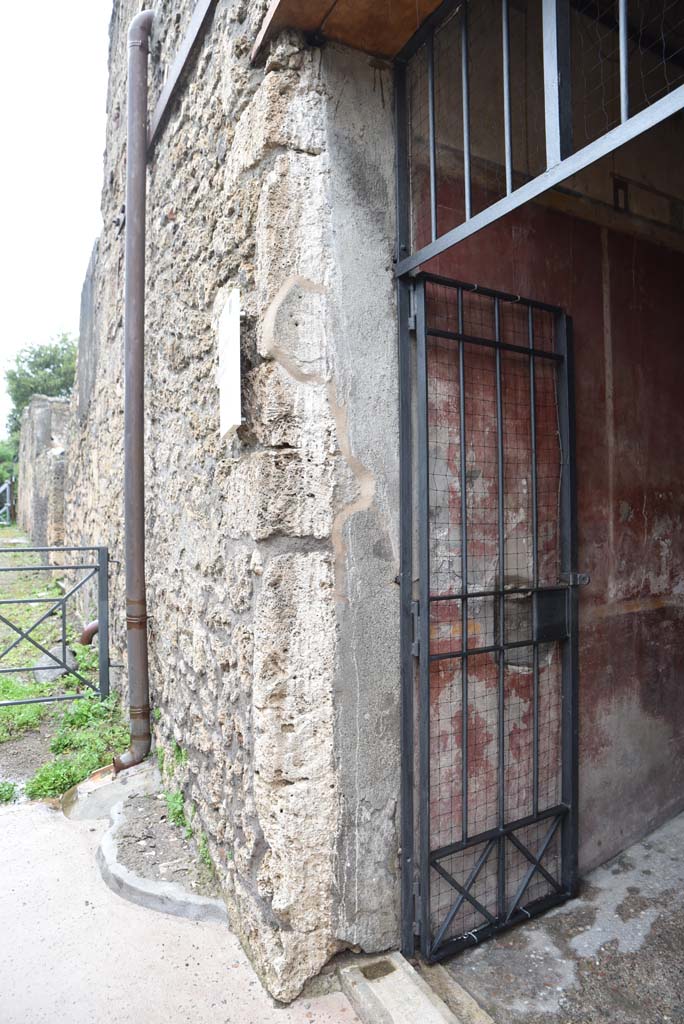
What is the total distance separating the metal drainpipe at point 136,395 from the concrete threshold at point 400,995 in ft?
6.20

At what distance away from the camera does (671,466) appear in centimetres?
334

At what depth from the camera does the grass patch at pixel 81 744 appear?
3479mm

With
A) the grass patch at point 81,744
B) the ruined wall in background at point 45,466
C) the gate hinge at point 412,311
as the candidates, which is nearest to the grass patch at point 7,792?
the grass patch at point 81,744

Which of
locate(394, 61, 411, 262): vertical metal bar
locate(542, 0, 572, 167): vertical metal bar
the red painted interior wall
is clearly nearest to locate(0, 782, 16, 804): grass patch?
the red painted interior wall

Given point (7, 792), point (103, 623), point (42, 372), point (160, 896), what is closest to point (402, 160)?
point (160, 896)

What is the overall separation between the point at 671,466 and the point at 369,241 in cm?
202

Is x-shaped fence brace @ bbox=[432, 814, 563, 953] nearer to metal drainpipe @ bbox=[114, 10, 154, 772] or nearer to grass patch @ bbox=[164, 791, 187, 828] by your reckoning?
grass patch @ bbox=[164, 791, 187, 828]

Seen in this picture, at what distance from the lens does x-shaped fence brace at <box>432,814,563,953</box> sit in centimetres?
221

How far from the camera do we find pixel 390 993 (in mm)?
1957

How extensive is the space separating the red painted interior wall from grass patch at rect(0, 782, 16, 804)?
8.84ft

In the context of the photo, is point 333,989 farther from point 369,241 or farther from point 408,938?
point 369,241

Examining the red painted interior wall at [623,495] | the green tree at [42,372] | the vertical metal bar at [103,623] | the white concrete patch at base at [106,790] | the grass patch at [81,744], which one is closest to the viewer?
the red painted interior wall at [623,495]

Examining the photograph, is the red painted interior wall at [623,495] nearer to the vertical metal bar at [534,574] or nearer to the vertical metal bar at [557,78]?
the vertical metal bar at [534,574]

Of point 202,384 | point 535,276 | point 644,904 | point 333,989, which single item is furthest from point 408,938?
point 535,276
